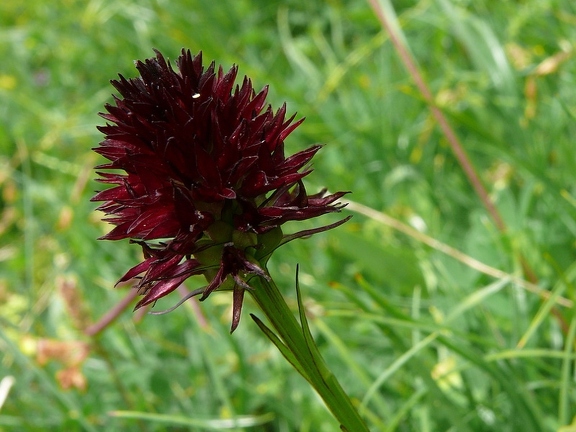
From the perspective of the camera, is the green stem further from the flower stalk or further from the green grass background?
the green grass background

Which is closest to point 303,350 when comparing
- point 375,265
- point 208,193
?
point 208,193

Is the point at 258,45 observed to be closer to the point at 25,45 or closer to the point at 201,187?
the point at 25,45

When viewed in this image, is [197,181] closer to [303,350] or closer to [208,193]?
[208,193]

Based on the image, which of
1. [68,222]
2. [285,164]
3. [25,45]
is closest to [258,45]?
[68,222]

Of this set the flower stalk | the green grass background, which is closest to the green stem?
the flower stalk

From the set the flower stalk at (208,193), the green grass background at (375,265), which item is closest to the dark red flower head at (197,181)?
the flower stalk at (208,193)

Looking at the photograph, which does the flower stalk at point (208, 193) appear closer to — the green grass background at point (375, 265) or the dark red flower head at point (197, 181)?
the dark red flower head at point (197, 181)
